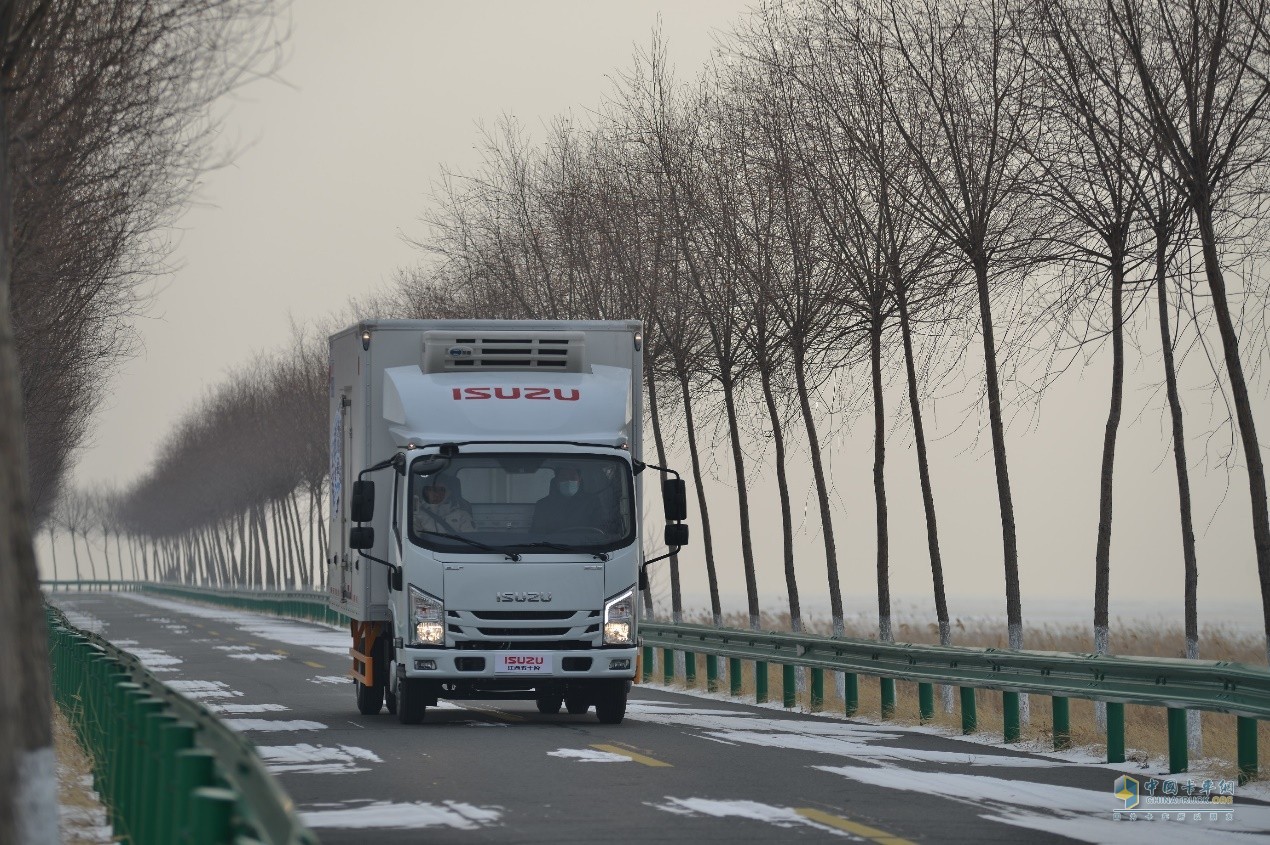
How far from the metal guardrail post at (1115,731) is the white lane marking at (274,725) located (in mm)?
7668

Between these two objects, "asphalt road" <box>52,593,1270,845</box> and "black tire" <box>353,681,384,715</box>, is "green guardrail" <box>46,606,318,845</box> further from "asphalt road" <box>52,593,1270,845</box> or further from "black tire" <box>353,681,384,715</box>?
"black tire" <box>353,681,384,715</box>

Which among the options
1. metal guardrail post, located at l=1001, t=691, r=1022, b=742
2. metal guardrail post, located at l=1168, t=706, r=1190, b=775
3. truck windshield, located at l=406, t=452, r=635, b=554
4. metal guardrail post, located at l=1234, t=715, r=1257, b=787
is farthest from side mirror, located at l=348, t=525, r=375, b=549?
metal guardrail post, located at l=1234, t=715, r=1257, b=787

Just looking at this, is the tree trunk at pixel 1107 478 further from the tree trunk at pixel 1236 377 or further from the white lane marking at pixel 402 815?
the white lane marking at pixel 402 815

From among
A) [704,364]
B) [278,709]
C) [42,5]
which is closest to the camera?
[42,5]

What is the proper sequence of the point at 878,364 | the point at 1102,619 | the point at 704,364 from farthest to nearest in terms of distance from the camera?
the point at 704,364 < the point at 878,364 < the point at 1102,619

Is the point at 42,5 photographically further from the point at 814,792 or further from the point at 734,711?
the point at 734,711

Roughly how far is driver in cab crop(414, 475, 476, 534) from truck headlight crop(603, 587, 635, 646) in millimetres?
1641

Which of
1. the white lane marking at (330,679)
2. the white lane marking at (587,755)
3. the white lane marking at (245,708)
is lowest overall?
the white lane marking at (330,679)

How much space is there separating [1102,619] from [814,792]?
12.7 m

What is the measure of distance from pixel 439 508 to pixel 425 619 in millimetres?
1108

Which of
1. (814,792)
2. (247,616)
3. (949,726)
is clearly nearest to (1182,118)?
(949,726)

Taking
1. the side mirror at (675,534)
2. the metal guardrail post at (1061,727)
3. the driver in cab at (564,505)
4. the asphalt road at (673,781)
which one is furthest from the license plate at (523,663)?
the metal guardrail post at (1061,727)

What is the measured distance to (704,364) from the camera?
38312 millimetres

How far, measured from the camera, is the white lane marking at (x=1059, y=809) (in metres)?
11.0
